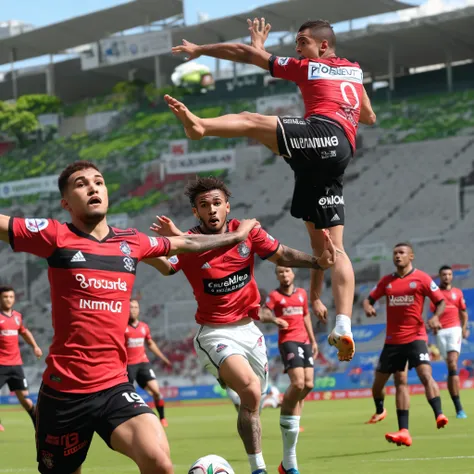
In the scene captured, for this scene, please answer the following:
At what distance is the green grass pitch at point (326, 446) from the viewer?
10773mm

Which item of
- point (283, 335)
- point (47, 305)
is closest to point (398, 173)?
point (47, 305)

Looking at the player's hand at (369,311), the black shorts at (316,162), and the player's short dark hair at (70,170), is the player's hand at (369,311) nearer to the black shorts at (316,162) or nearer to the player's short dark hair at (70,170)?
the black shorts at (316,162)

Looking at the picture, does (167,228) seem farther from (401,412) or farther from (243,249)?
(401,412)

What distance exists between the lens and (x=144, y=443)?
598 cm

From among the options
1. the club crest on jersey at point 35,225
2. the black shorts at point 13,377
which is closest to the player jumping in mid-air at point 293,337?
the black shorts at point 13,377

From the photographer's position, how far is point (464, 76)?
126ft

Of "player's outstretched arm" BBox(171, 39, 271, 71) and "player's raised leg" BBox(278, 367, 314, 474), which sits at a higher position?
"player's outstretched arm" BBox(171, 39, 271, 71)

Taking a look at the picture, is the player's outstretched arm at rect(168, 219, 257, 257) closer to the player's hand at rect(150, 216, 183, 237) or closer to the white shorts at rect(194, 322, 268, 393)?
the player's hand at rect(150, 216, 183, 237)

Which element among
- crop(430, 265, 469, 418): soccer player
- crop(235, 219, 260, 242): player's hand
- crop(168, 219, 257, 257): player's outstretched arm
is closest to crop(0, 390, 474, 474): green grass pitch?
crop(430, 265, 469, 418): soccer player

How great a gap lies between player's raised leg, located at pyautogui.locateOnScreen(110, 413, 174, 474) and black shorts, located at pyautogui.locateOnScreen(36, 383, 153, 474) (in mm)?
52

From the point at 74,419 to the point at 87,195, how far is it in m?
1.43

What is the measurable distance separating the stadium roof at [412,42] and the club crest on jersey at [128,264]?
3191 centimetres

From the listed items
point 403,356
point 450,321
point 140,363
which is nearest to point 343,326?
point 403,356

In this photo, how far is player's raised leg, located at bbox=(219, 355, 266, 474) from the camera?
8.90m
